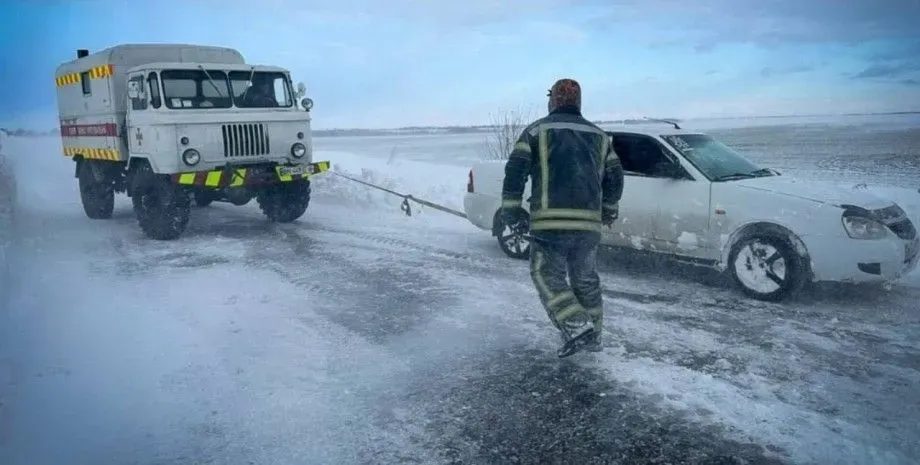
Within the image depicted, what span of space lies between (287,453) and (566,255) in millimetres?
2178

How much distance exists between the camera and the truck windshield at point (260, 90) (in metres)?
8.94

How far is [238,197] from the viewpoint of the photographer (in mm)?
9156

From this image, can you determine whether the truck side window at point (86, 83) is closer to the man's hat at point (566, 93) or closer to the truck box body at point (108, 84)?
the truck box body at point (108, 84)

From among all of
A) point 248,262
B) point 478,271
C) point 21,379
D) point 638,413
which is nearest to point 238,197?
point 248,262

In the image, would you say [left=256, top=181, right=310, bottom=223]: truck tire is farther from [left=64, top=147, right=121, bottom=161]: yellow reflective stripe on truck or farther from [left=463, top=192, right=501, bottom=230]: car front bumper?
[left=463, top=192, right=501, bottom=230]: car front bumper

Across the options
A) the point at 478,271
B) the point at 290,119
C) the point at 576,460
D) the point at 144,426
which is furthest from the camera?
the point at 290,119

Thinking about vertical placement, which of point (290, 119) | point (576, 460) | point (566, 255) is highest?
point (290, 119)

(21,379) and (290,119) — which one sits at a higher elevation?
(290,119)

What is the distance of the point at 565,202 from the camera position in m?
3.99

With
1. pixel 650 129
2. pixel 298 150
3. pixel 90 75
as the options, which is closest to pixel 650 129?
pixel 650 129

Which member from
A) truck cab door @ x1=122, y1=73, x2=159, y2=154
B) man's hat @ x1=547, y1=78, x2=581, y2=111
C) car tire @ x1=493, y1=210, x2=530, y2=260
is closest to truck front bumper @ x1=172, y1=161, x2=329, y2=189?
truck cab door @ x1=122, y1=73, x2=159, y2=154

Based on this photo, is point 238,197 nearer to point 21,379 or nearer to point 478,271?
point 478,271

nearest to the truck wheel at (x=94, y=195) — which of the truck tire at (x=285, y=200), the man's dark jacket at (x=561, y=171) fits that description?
the truck tire at (x=285, y=200)

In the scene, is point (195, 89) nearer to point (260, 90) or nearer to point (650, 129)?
point (260, 90)
